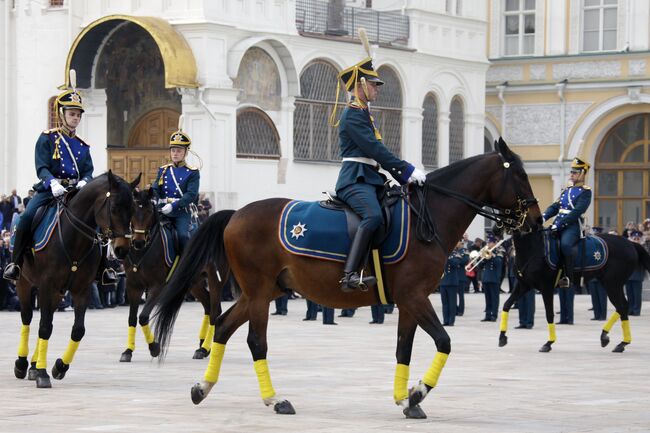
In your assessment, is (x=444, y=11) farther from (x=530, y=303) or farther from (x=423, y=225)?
(x=423, y=225)

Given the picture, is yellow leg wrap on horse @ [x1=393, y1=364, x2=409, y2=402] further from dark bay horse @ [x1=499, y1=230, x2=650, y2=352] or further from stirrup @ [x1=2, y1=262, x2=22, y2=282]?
dark bay horse @ [x1=499, y1=230, x2=650, y2=352]

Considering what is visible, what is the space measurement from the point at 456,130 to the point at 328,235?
107ft

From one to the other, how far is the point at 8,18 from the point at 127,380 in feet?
79.1

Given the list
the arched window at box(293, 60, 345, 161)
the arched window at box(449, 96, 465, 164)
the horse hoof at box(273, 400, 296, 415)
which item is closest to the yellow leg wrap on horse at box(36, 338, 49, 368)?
the horse hoof at box(273, 400, 296, 415)

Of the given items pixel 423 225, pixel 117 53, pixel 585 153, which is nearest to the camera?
pixel 423 225

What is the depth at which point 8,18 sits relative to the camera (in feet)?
122

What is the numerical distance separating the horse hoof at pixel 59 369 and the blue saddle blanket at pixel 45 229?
44.8 inches

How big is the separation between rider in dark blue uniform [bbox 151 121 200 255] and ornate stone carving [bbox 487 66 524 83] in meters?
29.7

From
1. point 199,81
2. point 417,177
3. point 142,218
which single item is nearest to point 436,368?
point 417,177

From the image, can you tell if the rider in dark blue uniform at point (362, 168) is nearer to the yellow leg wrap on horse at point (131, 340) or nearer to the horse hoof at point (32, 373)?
the horse hoof at point (32, 373)

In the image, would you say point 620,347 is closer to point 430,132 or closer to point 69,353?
point 69,353

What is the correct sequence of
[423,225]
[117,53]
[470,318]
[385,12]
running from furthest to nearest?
1. [385,12]
2. [117,53]
3. [470,318]
4. [423,225]

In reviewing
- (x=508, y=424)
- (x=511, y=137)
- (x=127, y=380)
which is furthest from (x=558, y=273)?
(x=511, y=137)

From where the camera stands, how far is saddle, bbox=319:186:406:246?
12562 millimetres
